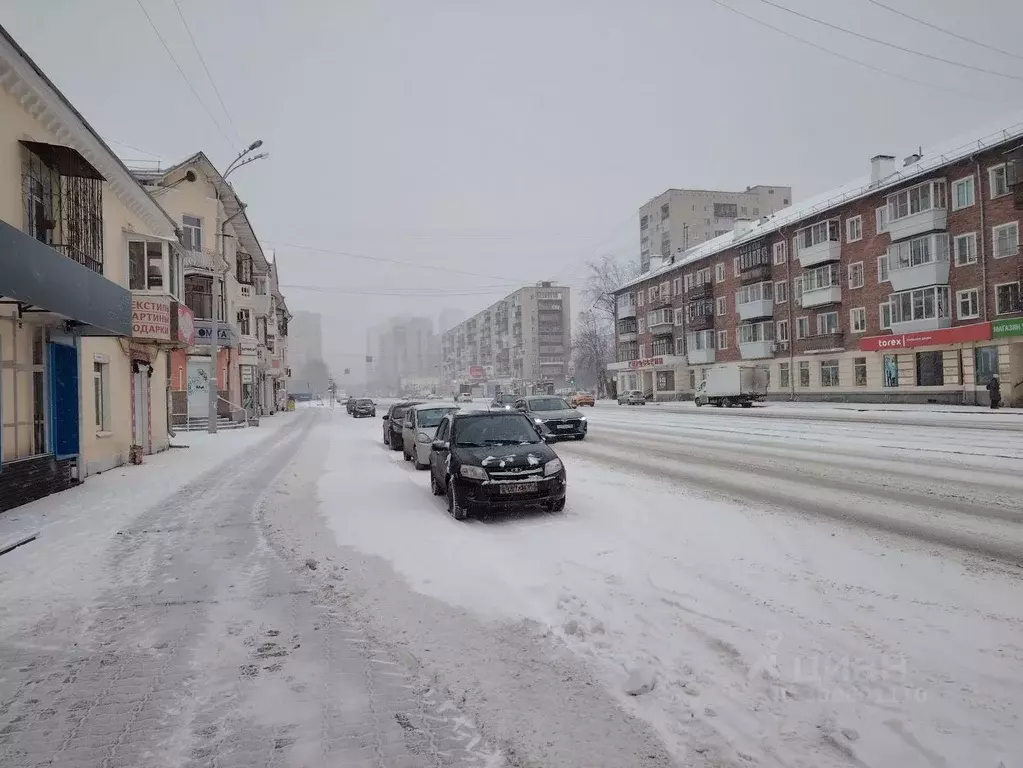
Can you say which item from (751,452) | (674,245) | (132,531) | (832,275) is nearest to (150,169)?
(132,531)

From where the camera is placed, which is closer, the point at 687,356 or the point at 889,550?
the point at 889,550

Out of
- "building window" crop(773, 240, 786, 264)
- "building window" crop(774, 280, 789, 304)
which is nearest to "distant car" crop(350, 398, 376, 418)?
"building window" crop(774, 280, 789, 304)

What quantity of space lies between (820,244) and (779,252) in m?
5.64

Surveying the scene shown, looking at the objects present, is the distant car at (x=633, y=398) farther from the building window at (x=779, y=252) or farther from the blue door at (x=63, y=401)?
the blue door at (x=63, y=401)

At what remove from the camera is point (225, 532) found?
8.08m

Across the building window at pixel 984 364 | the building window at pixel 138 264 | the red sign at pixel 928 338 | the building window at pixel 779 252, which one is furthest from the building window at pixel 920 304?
the building window at pixel 138 264

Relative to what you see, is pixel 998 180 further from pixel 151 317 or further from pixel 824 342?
pixel 151 317

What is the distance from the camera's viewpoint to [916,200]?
34.9 meters

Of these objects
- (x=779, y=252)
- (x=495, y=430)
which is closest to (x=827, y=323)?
(x=779, y=252)

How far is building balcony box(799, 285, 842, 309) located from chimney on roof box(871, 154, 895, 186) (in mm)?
6984

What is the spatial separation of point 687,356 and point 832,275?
61.1ft

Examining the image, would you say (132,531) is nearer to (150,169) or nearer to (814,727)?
(814,727)

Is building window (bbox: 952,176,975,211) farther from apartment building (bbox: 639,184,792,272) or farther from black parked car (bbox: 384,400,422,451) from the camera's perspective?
apartment building (bbox: 639,184,792,272)

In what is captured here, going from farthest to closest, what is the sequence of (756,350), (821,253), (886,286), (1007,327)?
(756,350)
(821,253)
(886,286)
(1007,327)
